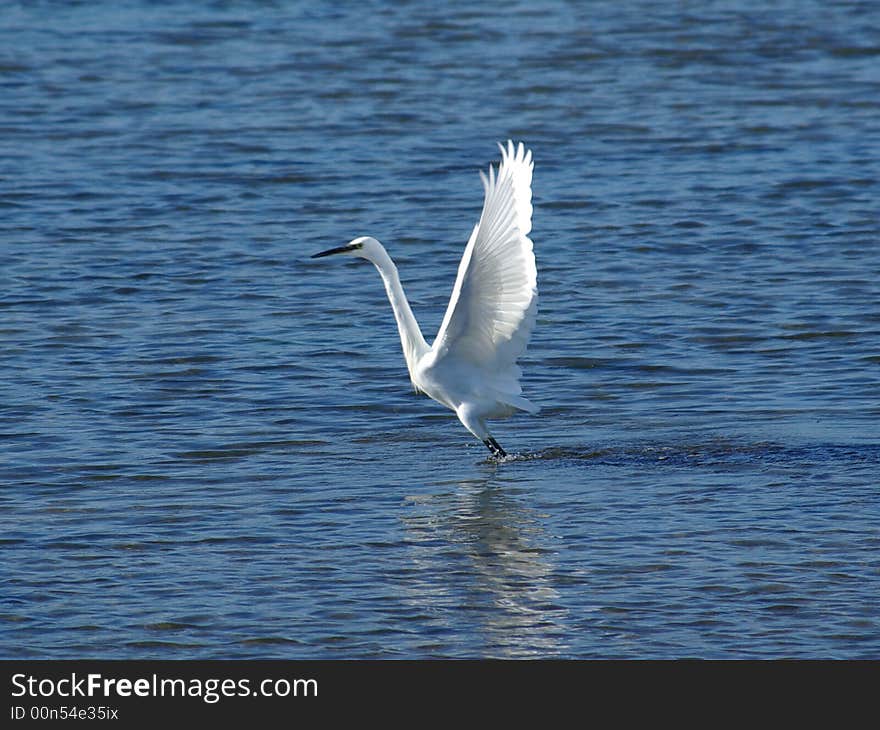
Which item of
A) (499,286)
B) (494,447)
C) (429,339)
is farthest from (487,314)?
(429,339)

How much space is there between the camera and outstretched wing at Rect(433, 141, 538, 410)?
8414 mm

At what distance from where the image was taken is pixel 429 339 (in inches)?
470

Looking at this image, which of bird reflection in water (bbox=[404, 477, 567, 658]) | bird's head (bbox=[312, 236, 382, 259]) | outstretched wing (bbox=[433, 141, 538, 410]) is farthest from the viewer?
bird's head (bbox=[312, 236, 382, 259])

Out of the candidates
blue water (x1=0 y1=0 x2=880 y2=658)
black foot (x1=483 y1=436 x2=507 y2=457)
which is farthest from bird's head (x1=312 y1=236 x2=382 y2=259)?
black foot (x1=483 y1=436 x2=507 y2=457)

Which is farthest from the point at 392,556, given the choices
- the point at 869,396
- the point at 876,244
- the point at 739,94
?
the point at 739,94

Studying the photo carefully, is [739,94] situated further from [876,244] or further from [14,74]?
[14,74]

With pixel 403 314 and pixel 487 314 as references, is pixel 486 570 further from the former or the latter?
pixel 403 314

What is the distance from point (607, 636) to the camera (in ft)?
22.7

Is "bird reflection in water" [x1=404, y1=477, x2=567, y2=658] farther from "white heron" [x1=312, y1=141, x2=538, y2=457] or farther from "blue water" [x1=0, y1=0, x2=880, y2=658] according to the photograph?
"white heron" [x1=312, y1=141, x2=538, y2=457]

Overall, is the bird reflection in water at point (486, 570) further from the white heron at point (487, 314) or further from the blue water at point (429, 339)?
the white heron at point (487, 314)

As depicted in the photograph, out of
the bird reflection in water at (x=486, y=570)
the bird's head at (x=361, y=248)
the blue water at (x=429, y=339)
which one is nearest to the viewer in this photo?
the bird reflection in water at (x=486, y=570)

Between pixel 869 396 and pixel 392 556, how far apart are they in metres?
3.52

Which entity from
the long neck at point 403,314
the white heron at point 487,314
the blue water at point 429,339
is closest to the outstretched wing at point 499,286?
the white heron at point 487,314

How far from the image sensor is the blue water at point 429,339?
7348 mm
